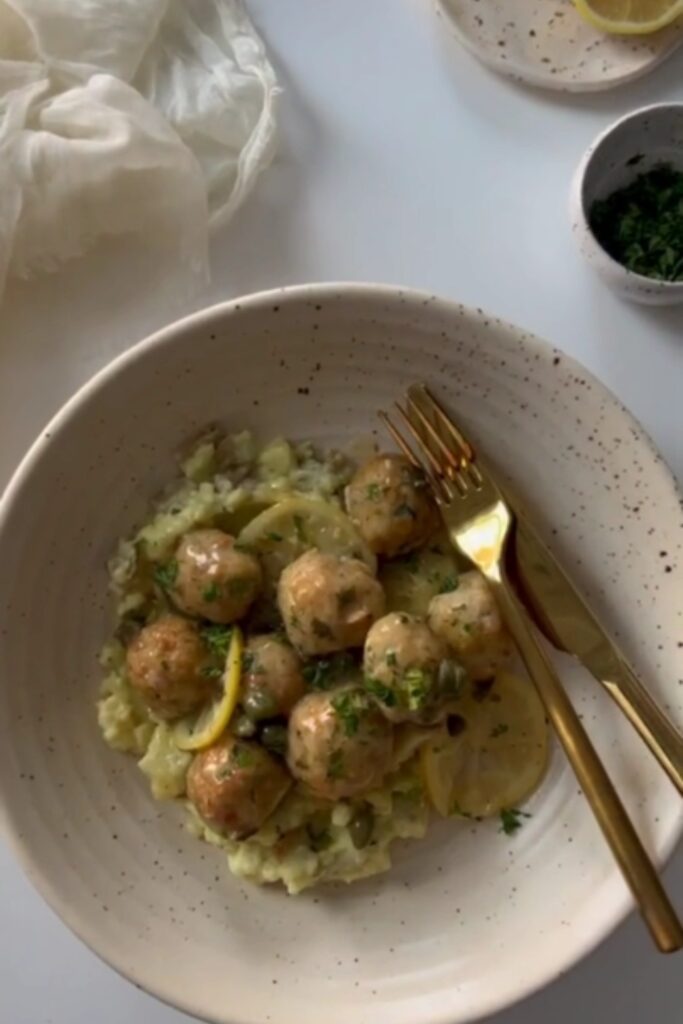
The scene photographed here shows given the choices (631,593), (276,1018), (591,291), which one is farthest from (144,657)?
(591,291)

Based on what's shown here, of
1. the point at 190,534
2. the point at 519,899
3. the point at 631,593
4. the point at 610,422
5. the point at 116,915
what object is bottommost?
the point at 116,915

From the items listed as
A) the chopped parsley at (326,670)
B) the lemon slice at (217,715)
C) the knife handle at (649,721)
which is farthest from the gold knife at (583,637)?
the lemon slice at (217,715)

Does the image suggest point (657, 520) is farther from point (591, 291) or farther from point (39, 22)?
point (39, 22)

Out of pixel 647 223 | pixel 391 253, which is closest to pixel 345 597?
pixel 391 253

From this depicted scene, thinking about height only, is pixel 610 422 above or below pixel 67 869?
above

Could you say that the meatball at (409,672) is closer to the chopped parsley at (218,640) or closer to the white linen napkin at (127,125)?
the chopped parsley at (218,640)

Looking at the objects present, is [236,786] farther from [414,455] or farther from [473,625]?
[414,455]
